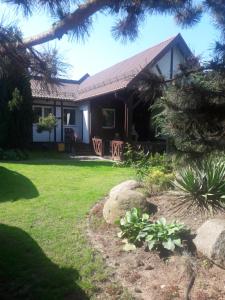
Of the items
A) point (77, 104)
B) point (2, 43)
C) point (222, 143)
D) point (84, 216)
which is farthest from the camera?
point (77, 104)

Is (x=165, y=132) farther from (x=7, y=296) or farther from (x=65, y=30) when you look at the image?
(x=7, y=296)

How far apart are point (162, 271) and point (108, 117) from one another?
54.7 feet

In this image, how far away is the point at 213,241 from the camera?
13.9ft

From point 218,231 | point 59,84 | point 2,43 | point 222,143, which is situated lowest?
point 218,231

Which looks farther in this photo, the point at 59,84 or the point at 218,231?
the point at 218,231

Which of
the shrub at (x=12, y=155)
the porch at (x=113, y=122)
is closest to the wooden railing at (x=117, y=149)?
the porch at (x=113, y=122)

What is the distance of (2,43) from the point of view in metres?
3.03

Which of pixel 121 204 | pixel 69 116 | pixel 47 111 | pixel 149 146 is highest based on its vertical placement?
pixel 47 111

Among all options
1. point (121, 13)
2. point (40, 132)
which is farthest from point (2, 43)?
point (40, 132)

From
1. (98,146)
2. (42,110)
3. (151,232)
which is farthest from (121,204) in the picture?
(42,110)

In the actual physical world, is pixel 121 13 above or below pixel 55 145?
above

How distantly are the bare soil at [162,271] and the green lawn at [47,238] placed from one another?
265 millimetres

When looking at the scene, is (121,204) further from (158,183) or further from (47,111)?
(47,111)

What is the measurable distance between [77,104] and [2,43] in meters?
18.5
